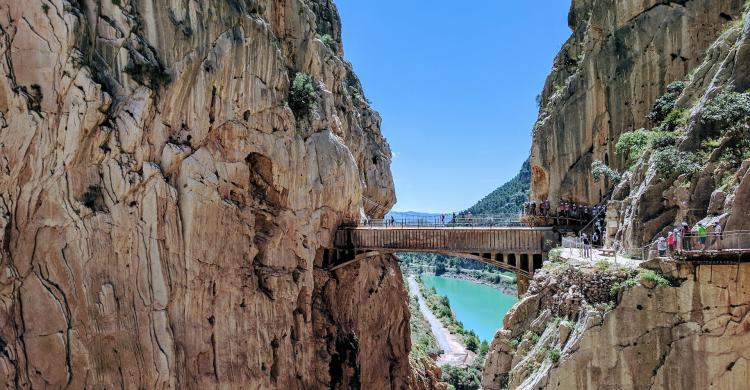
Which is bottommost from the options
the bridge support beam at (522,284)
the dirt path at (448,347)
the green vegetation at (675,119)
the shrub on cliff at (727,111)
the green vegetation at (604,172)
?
the dirt path at (448,347)

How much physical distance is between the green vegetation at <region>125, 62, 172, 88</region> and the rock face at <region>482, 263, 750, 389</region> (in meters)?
19.2

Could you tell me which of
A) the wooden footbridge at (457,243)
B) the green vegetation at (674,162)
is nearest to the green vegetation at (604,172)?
the wooden footbridge at (457,243)

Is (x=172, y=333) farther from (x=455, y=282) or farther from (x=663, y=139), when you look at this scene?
(x=455, y=282)

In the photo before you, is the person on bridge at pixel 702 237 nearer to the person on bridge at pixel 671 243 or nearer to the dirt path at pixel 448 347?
the person on bridge at pixel 671 243

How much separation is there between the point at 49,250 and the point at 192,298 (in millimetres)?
6080

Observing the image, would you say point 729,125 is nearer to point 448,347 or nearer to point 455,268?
point 448,347

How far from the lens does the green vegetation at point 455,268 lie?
141587 mm

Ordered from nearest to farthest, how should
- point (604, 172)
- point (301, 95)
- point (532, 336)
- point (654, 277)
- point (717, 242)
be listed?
point (717, 242) → point (654, 277) → point (532, 336) → point (604, 172) → point (301, 95)

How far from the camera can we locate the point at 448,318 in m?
86.9

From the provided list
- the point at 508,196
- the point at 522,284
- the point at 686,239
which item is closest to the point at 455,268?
the point at 508,196

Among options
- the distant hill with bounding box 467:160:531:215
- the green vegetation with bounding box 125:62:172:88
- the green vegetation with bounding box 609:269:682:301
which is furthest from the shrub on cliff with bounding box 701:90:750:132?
the distant hill with bounding box 467:160:531:215

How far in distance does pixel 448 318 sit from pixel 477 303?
126 ft

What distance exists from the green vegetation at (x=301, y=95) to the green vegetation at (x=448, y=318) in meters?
50.8

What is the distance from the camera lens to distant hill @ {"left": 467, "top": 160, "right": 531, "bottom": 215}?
417ft
